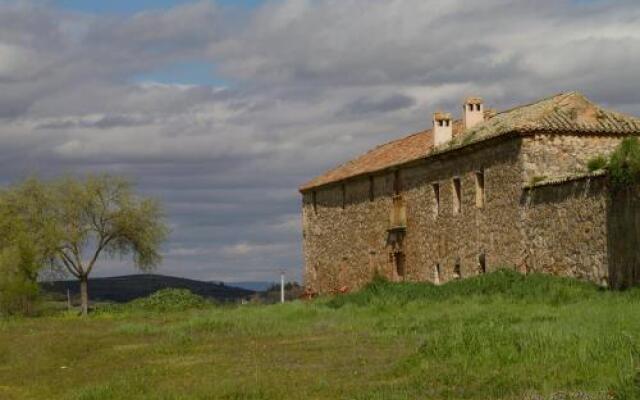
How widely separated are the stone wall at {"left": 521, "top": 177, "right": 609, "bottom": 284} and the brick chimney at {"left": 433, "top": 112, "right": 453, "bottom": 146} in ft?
24.2

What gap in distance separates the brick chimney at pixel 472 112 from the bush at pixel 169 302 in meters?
12.4

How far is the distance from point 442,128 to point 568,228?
9995 millimetres

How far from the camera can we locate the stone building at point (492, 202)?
2542 cm

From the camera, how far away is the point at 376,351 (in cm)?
1666

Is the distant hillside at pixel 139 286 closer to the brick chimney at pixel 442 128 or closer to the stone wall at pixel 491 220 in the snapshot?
the stone wall at pixel 491 220

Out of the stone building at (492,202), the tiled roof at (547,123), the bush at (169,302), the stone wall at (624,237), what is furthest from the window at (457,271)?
the bush at (169,302)

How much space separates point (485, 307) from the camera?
896 inches

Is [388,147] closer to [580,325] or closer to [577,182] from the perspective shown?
[577,182]

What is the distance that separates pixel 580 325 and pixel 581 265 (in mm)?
9448

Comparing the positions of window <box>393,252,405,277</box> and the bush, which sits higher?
window <box>393,252,405,277</box>

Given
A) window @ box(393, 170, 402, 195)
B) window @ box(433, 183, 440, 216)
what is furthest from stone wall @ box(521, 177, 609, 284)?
window @ box(393, 170, 402, 195)

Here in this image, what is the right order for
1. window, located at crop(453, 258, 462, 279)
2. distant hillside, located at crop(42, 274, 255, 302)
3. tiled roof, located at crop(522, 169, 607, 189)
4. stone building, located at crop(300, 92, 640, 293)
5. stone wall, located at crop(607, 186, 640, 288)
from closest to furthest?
stone wall, located at crop(607, 186, 640, 288) → tiled roof, located at crop(522, 169, 607, 189) → stone building, located at crop(300, 92, 640, 293) → window, located at crop(453, 258, 462, 279) → distant hillside, located at crop(42, 274, 255, 302)

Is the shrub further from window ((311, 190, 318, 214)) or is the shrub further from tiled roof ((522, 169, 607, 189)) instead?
window ((311, 190, 318, 214))

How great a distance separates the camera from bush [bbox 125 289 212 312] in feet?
121
